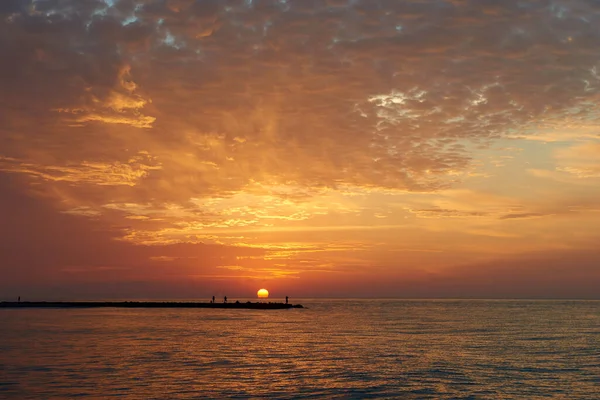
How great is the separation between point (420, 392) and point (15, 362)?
29.1 metres

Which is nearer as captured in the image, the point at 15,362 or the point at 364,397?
the point at 364,397

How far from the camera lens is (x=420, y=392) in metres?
32.0

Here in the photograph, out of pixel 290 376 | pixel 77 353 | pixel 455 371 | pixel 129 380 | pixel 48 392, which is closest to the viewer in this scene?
pixel 48 392

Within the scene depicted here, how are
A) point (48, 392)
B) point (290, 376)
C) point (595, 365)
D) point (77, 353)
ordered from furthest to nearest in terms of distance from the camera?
point (77, 353) < point (595, 365) < point (290, 376) < point (48, 392)

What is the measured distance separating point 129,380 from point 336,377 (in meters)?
13.1

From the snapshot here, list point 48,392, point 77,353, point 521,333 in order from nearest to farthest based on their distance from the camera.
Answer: point 48,392, point 77,353, point 521,333

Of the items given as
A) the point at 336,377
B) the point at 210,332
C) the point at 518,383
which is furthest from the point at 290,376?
the point at 210,332

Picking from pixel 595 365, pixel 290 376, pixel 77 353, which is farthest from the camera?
pixel 77 353

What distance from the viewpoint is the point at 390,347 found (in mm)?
55031

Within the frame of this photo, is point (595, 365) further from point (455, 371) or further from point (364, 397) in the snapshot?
point (364, 397)

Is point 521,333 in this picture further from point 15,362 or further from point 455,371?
Result: point 15,362

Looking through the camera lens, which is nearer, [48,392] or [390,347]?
[48,392]

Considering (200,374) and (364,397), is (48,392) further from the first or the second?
(364,397)

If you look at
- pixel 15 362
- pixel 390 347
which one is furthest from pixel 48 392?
pixel 390 347
